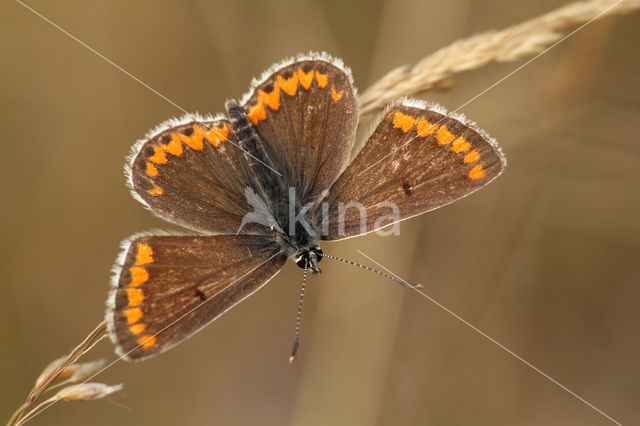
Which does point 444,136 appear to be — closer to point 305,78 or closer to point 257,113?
point 305,78

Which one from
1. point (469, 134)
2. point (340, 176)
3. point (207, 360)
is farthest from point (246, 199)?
point (207, 360)

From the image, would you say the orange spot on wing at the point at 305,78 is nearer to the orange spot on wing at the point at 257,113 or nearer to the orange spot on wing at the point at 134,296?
the orange spot on wing at the point at 257,113

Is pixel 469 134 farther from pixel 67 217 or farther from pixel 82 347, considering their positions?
pixel 67 217

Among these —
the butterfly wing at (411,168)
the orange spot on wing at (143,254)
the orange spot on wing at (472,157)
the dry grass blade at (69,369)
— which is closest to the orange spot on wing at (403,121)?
the butterfly wing at (411,168)

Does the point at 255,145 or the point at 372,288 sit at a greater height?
the point at 255,145

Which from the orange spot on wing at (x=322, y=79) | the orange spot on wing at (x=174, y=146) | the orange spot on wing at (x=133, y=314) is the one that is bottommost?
the orange spot on wing at (x=133, y=314)

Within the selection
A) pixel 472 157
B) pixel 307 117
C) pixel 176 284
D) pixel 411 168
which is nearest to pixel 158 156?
pixel 176 284
